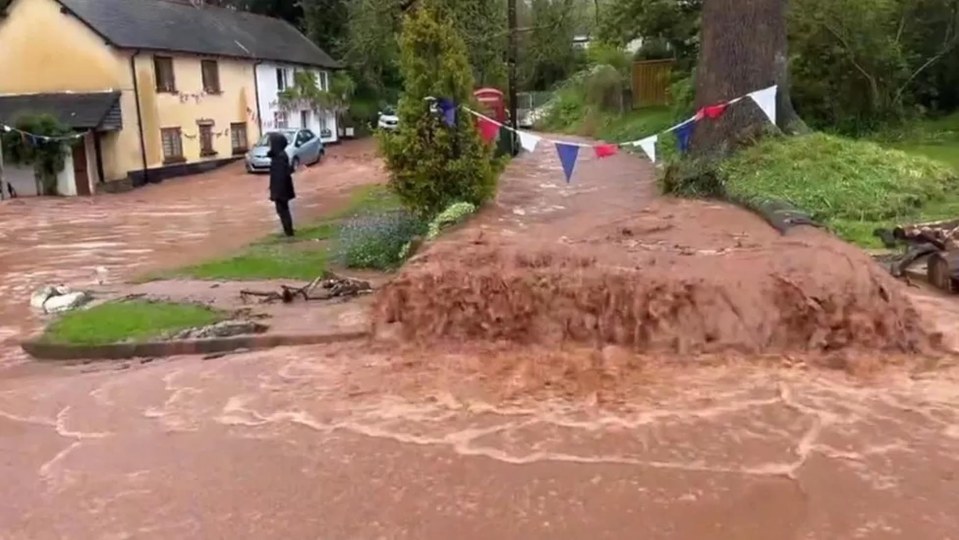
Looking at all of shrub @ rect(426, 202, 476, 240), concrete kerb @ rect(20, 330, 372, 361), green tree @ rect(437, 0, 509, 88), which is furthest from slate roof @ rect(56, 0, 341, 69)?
concrete kerb @ rect(20, 330, 372, 361)

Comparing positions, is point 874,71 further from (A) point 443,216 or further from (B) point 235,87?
(B) point 235,87

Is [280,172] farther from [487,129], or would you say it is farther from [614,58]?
[614,58]

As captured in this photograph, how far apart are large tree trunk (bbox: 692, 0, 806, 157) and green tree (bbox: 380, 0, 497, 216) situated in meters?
4.97

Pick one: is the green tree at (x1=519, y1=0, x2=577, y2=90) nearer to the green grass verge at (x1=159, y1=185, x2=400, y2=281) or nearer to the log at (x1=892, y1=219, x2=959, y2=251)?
the green grass verge at (x1=159, y1=185, x2=400, y2=281)

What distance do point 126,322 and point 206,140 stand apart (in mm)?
27707

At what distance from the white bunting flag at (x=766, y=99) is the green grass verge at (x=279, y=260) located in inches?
239

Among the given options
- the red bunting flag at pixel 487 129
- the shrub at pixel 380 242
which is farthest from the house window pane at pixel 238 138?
the red bunting flag at pixel 487 129

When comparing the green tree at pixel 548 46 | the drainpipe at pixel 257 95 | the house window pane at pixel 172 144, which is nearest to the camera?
the house window pane at pixel 172 144

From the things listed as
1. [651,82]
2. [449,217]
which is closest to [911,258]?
[449,217]

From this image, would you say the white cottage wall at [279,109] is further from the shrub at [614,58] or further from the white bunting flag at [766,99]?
the white bunting flag at [766,99]

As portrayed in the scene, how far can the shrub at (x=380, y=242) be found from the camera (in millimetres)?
13523

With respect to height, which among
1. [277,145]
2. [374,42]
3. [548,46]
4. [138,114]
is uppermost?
[548,46]

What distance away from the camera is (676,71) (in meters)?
32.1

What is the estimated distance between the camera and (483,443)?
7230mm
